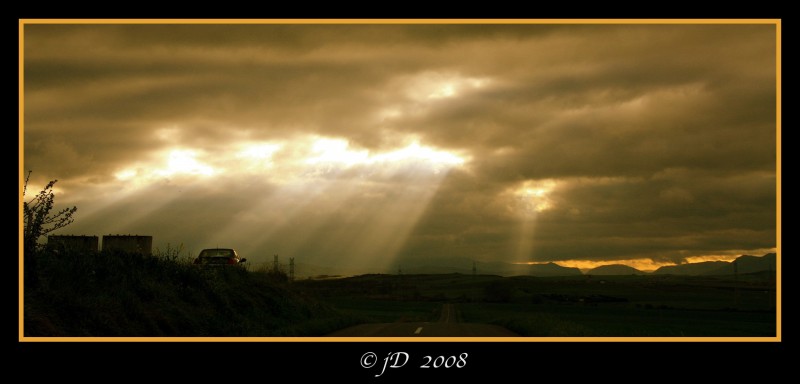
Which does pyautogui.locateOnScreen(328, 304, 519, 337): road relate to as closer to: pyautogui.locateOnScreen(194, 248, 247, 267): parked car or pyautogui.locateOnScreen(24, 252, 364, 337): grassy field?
pyautogui.locateOnScreen(24, 252, 364, 337): grassy field

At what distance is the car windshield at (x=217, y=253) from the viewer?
129 feet

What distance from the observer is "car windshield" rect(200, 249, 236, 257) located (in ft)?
129

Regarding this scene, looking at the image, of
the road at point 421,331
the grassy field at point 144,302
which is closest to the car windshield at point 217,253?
the grassy field at point 144,302

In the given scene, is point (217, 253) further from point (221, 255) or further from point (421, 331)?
point (421, 331)

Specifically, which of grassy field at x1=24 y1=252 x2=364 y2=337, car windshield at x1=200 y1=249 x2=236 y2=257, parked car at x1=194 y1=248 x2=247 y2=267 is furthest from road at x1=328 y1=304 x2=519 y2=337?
car windshield at x1=200 y1=249 x2=236 y2=257

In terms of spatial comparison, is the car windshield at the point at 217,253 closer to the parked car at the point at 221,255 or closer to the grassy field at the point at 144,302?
the parked car at the point at 221,255

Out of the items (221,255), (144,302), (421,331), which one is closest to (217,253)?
(221,255)

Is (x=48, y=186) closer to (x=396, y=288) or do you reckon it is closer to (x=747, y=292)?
(x=396, y=288)

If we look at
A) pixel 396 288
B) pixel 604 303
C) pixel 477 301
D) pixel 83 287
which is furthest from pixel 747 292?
pixel 83 287

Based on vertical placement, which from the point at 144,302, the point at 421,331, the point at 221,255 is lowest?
the point at 421,331

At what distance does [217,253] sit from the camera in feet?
130

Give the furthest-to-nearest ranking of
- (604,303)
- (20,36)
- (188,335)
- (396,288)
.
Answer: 1. (396,288)
2. (604,303)
3. (188,335)
4. (20,36)

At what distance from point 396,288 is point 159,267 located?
177 m

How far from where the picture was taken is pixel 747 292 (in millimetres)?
185625
